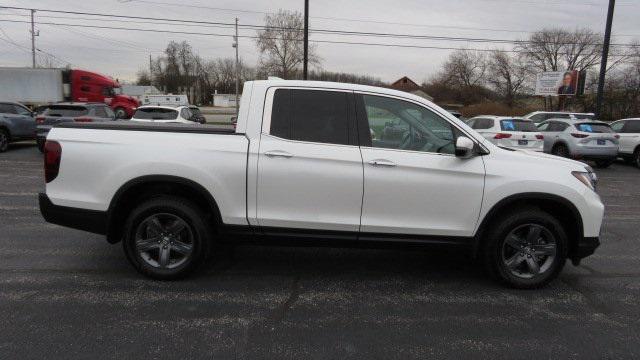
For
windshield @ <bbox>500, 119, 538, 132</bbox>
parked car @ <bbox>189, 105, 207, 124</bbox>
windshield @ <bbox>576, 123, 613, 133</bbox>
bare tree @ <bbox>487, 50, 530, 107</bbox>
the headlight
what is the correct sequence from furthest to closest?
bare tree @ <bbox>487, 50, 530, 107</bbox> < parked car @ <bbox>189, 105, 207, 124</bbox> < windshield @ <bbox>576, 123, 613, 133</bbox> < windshield @ <bbox>500, 119, 538, 132</bbox> < the headlight

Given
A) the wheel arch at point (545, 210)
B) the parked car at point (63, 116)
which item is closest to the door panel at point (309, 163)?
the wheel arch at point (545, 210)

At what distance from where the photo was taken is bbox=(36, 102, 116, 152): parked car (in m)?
14.4

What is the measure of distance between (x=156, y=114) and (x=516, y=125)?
1110cm

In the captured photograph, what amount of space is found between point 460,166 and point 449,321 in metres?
1.38

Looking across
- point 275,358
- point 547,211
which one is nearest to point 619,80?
point 547,211

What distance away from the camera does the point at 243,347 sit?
11.1 feet

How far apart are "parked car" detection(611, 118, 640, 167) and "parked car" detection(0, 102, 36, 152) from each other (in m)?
20.2

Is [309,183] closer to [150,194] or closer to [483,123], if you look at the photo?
[150,194]

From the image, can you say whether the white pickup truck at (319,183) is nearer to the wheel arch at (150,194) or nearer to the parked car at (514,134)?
the wheel arch at (150,194)

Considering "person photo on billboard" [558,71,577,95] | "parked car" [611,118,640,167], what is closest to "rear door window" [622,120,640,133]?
"parked car" [611,118,640,167]

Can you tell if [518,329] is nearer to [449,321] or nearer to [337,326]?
[449,321]

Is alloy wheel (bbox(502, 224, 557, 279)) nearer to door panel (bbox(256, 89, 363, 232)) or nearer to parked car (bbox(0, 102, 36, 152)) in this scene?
door panel (bbox(256, 89, 363, 232))

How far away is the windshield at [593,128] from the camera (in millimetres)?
15094

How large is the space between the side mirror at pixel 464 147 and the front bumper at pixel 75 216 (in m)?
3.27
